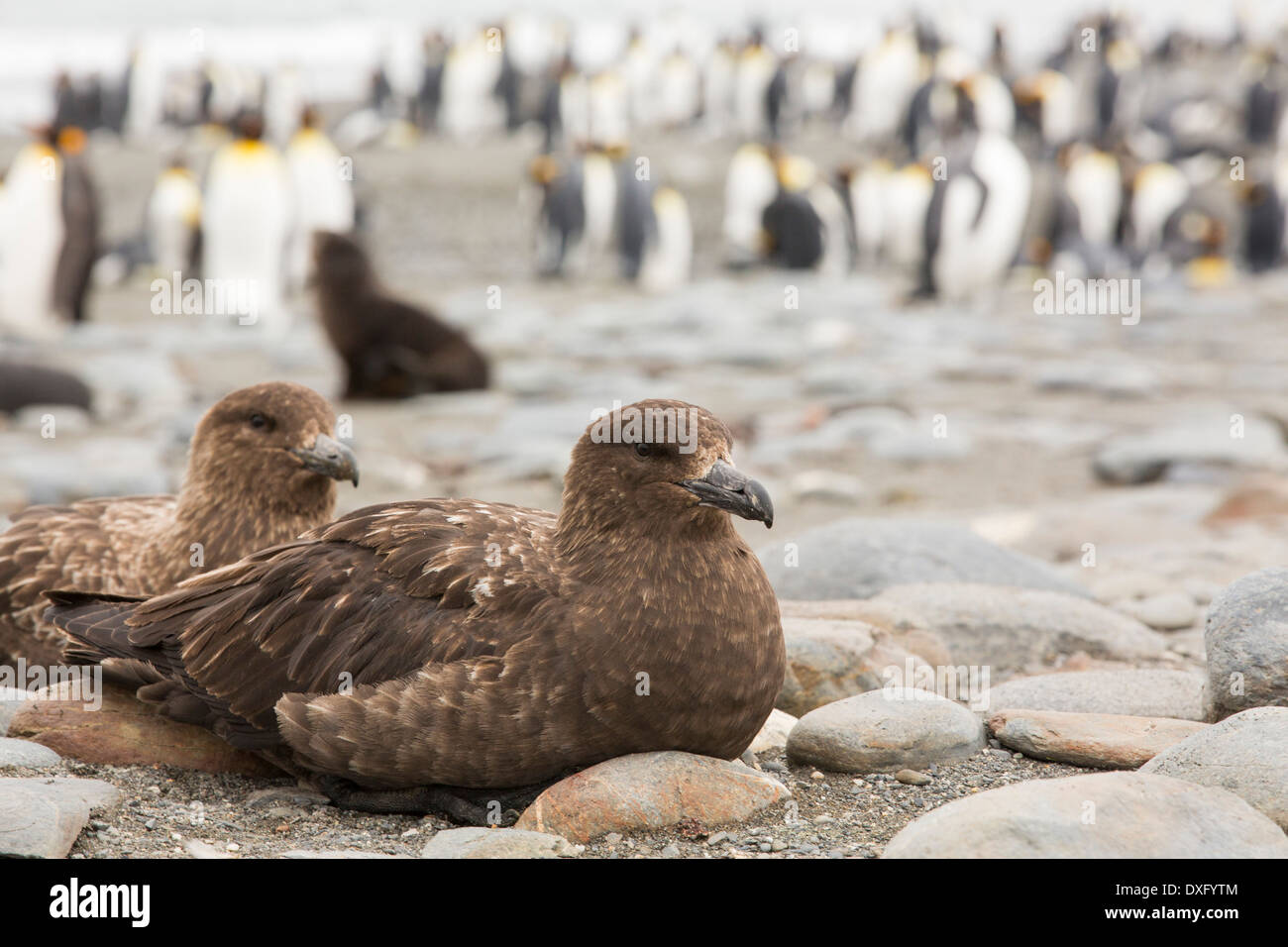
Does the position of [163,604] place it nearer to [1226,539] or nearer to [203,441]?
[203,441]

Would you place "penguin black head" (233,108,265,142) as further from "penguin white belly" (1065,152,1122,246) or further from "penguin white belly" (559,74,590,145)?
"penguin white belly" (559,74,590,145)

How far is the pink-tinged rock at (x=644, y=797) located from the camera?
3.72 m

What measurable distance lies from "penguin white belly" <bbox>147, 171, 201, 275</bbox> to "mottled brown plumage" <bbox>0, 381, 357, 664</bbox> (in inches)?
647

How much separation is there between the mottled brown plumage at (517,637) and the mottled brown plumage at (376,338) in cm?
803

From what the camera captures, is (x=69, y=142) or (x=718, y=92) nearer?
(x=69, y=142)

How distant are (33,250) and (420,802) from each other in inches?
546

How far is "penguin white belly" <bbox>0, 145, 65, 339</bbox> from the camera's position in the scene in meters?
16.1

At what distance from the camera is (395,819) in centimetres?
397

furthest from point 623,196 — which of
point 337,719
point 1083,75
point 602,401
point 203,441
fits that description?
point 1083,75

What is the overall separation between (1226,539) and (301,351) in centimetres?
979

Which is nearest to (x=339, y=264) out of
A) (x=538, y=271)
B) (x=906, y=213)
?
(x=538, y=271)

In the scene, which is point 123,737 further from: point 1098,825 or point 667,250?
point 667,250

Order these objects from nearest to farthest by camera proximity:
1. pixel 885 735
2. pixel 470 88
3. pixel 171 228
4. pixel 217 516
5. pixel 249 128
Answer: pixel 885 735, pixel 217 516, pixel 249 128, pixel 171 228, pixel 470 88

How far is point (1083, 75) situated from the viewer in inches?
1633
